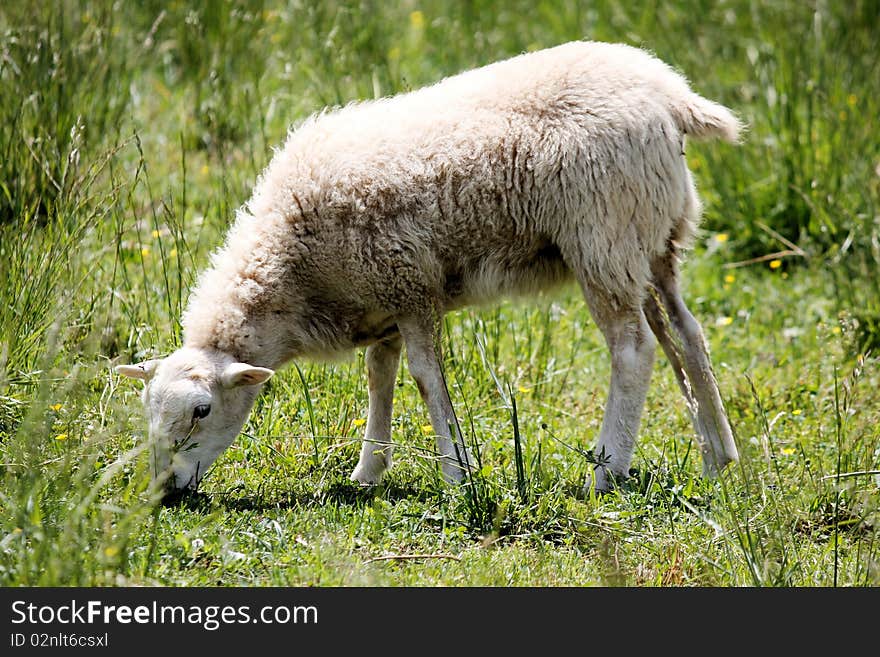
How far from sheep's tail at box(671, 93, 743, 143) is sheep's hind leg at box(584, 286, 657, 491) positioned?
0.76 metres

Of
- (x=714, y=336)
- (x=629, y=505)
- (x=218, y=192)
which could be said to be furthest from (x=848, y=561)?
(x=218, y=192)

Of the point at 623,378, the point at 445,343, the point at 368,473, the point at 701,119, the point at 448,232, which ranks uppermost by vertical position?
the point at 701,119

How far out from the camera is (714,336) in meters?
6.41

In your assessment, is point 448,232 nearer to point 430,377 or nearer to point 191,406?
point 430,377

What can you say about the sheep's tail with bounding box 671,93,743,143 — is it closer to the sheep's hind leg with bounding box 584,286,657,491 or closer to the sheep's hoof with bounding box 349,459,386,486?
the sheep's hind leg with bounding box 584,286,657,491

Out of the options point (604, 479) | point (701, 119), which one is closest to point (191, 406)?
point (604, 479)

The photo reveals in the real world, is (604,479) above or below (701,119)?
below

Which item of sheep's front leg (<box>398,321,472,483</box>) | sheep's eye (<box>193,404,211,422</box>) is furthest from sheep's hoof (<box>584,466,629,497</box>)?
sheep's eye (<box>193,404,211,422</box>)

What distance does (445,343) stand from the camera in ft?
18.2

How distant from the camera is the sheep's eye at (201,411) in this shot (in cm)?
446

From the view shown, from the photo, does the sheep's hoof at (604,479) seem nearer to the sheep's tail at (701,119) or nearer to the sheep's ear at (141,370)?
the sheep's tail at (701,119)

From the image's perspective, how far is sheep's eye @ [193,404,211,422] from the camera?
446cm

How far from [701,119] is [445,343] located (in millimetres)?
1614

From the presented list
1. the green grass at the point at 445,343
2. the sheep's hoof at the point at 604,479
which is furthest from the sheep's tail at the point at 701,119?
the sheep's hoof at the point at 604,479
